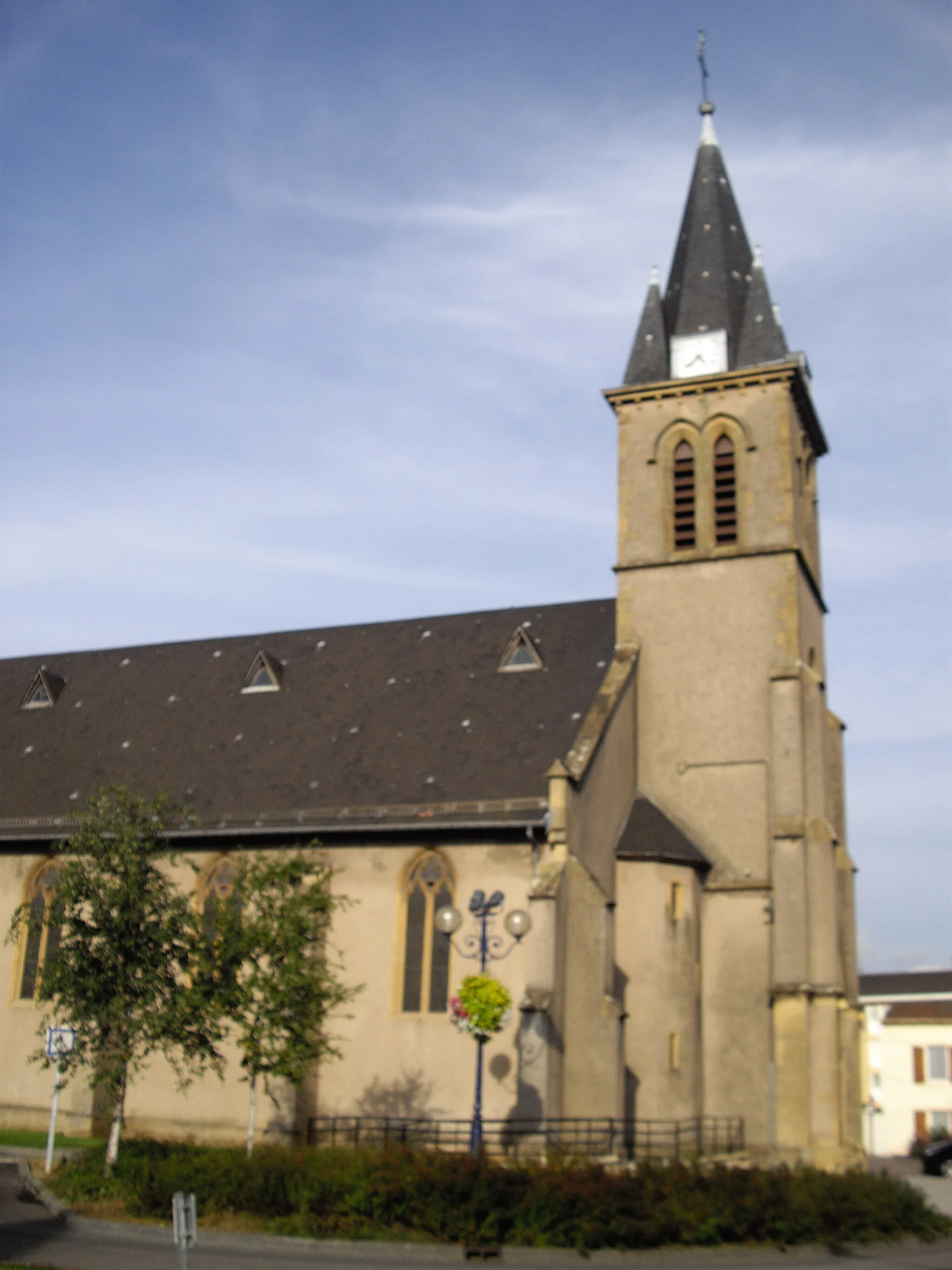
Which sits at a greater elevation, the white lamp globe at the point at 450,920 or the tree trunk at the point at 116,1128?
the white lamp globe at the point at 450,920

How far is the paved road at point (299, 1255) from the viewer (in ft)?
47.7

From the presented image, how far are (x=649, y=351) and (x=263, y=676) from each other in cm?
1284

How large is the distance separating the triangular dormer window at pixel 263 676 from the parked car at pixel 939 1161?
2663cm

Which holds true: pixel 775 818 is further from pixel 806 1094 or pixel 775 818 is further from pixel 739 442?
pixel 739 442

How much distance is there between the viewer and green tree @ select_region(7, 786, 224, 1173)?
2053 centimetres

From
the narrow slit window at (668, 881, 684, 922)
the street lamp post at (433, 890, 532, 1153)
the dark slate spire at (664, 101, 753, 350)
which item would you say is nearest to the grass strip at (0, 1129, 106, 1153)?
the street lamp post at (433, 890, 532, 1153)

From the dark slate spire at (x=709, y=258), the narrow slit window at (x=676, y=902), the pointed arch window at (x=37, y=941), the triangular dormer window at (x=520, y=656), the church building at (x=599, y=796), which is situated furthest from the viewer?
the dark slate spire at (x=709, y=258)

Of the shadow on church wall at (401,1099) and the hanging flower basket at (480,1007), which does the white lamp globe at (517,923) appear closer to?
the hanging flower basket at (480,1007)

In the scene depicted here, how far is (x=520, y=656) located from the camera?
30516 mm

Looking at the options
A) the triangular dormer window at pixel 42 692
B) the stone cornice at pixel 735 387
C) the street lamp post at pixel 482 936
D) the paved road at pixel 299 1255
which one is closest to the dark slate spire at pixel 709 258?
the stone cornice at pixel 735 387

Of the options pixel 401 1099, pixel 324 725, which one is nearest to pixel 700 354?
pixel 324 725

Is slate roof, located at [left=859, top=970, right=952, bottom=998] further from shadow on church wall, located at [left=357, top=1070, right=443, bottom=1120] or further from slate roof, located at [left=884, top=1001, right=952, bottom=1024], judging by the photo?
shadow on church wall, located at [left=357, top=1070, right=443, bottom=1120]

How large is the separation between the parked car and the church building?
1654cm

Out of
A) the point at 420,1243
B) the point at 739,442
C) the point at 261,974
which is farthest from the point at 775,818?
the point at 420,1243
